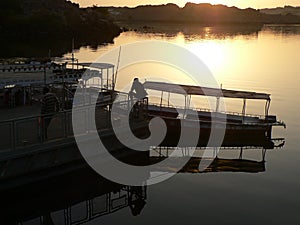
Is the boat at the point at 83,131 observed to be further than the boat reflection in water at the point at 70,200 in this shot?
No

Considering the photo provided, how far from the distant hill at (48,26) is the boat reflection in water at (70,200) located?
64937mm

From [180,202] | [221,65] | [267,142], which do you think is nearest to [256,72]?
[221,65]

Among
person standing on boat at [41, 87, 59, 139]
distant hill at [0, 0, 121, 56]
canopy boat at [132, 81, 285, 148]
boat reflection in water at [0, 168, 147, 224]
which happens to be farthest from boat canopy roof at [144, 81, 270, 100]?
distant hill at [0, 0, 121, 56]

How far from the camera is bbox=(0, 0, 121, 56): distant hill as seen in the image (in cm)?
9538

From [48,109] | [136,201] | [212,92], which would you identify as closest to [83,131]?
[48,109]

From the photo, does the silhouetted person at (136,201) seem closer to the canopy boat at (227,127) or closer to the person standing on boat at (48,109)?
the person standing on boat at (48,109)

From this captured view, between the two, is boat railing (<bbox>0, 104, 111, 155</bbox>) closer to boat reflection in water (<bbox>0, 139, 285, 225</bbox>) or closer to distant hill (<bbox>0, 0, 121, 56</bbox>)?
boat reflection in water (<bbox>0, 139, 285, 225</bbox>)

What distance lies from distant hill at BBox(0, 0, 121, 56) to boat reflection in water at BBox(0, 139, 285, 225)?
64.9 meters

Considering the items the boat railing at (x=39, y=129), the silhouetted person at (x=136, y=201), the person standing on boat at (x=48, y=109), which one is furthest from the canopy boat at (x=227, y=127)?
the person standing on boat at (x=48, y=109)

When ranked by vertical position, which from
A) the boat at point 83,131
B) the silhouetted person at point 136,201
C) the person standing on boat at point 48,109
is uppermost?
the person standing on boat at point 48,109

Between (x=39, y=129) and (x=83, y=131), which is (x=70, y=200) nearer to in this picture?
(x=83, y=131)

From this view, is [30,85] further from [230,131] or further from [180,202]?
[230,131]

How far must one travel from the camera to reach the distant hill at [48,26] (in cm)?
9538

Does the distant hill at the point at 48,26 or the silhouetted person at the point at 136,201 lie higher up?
the distant hill at the point at 48,26
